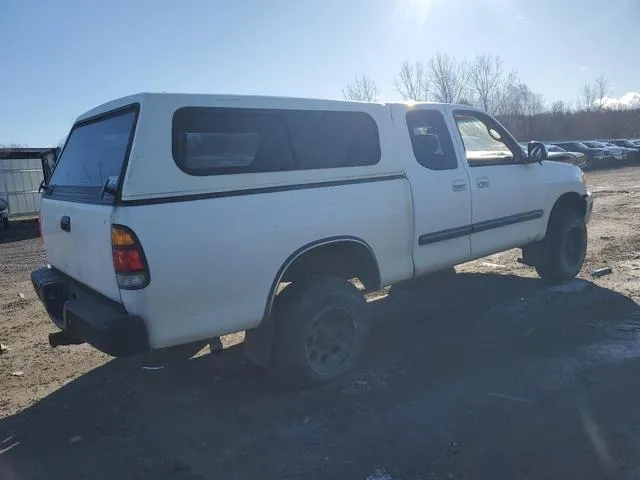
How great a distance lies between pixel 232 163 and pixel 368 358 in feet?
6.95

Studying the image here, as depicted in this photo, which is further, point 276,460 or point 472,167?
point 472,167

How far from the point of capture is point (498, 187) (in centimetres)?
553

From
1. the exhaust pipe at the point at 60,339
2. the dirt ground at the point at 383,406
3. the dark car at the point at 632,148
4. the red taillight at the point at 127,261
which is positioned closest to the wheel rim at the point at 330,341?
the dirt ground at the point at 383,406

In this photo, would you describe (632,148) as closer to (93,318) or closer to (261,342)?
(261,342)

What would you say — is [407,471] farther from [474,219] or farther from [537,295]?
[537,295]

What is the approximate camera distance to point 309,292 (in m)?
3.98

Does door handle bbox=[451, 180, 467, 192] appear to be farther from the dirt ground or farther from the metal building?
the metal building

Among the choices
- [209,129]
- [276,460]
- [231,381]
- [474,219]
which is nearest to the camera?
[276,460]

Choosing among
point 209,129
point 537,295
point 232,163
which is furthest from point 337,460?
point 537,295

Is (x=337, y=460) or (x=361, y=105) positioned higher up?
(x=361, y=105)

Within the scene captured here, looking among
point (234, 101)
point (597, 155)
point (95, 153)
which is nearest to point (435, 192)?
point (234, 101)

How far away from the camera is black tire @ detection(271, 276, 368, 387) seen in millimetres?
3910

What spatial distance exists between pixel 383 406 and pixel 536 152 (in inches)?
144

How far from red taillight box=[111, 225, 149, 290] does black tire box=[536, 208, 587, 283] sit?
492 cm
